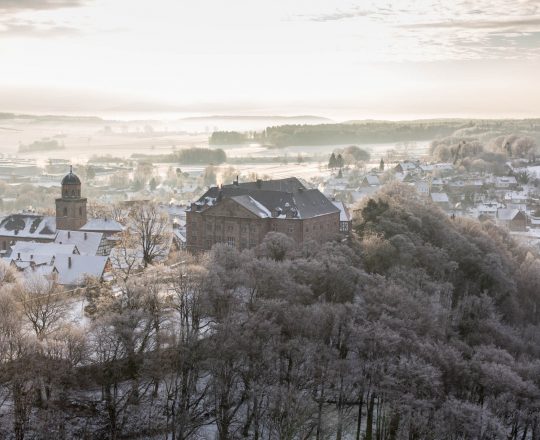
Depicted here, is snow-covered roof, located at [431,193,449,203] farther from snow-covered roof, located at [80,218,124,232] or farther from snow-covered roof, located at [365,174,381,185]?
snow-covered roof, located at [80,218,124,232]

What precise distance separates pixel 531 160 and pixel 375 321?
135m

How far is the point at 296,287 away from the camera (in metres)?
36.6

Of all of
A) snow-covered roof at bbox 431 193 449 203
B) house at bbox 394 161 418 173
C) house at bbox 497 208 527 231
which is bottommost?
house at bbox 497 208 527 231

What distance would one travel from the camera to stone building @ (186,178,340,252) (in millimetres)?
57531

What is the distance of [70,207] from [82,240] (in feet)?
28.8

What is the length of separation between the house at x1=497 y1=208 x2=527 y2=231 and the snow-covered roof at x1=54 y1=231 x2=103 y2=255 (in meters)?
53.3

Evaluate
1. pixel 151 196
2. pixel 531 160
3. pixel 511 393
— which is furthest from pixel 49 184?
pixel 511 393

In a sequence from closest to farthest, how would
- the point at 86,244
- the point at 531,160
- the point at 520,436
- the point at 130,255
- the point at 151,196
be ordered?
the point at 520,436
the point at 130,255
the point at 86,244
the point at 151,196
the point at 531,160

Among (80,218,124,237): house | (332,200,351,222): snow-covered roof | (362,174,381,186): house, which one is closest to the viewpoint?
(332,200,351,222): snow-covered roof

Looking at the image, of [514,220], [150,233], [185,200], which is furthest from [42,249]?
[185,200]

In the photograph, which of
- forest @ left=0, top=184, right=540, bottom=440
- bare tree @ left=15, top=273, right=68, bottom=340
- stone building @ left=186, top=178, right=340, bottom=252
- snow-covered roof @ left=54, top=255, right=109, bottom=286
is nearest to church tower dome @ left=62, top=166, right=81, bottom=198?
stone building @ left=186, top=178, right=340, bottom=252

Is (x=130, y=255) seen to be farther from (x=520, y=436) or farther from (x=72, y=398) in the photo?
(x=520, y=436)

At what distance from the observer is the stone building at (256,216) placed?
57531 mm

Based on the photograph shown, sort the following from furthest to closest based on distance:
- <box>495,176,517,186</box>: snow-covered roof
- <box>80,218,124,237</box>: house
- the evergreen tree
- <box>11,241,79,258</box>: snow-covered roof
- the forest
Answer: the evergreen tree < <box>495,176,517,186</box>: snow-covered roof < <box>80,218,124,237</box>: house < <box>11,241,79,258</box>: snow-covered roof < the forest
